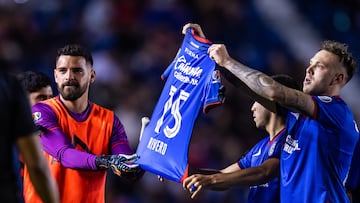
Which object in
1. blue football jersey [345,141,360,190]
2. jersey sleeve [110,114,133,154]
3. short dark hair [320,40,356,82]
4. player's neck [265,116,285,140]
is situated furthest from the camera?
jersey sleeve [110,114,133,154]

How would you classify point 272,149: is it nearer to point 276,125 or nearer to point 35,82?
point 276,125

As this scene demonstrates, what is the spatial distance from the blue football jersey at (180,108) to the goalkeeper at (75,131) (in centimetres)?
24

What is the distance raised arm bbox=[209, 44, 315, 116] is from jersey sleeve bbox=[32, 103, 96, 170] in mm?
1125

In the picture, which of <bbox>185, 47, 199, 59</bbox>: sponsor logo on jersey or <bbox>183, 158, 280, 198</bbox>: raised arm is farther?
<bbox>185, 47, 199, 59</bbox>: sponsor logo on jersey

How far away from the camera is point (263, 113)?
5.82m

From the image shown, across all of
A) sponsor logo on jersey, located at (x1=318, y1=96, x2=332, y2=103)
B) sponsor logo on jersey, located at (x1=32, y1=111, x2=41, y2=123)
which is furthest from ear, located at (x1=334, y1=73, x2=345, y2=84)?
sponsor logo on jersey, located at (x1=32, y1=111, x2=41, y2=123)

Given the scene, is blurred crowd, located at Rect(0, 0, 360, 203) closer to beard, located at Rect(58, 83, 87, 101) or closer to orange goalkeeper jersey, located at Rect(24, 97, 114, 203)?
orange goalkeeper jersey, located at Rect(24, 97, 114, 203)

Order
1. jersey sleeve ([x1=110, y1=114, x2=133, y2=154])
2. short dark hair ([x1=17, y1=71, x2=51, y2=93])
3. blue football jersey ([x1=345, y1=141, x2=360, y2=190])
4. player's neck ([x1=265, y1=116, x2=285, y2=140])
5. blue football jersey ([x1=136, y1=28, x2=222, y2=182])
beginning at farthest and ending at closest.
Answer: short dark hair ([x1=17, y1=71, x2=51, y2=93]), jersey sleeve ([x1=110, y1=114, x2=133, y2=154]), blue football jersey ([x1=345, y1=141, x2=360, y2=190]), player's neck ([x1=265, y1=116, x2=285, y2=140]), blue football jersey ([x1=136, y1=28, x2=222, y2=182])

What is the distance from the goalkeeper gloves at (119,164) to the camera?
18.0ft

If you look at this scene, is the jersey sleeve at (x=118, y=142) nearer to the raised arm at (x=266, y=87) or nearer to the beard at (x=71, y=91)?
the beard at (x=71, y=91)

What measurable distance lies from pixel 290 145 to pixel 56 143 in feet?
5.33

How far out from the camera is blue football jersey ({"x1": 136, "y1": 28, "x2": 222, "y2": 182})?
209 inches

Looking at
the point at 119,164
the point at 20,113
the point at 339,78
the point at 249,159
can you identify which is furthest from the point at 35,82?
the point at 20,113

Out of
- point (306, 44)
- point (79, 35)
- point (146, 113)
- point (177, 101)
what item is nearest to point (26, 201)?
point (177, 101)
